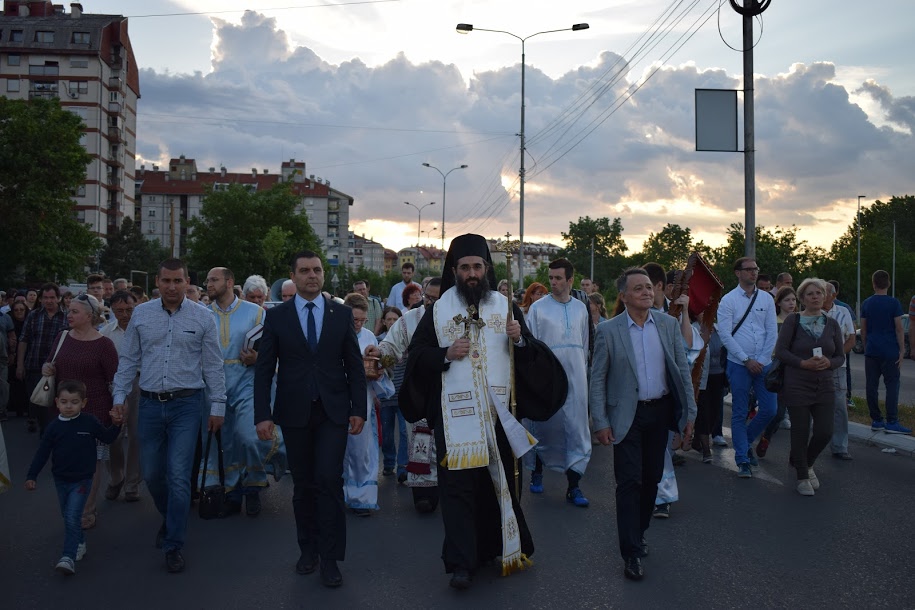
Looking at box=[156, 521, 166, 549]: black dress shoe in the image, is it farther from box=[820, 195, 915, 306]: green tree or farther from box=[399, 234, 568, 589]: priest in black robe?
box=[820, 195, 915, 306]: green tree

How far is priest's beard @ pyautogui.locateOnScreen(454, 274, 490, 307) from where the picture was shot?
19.3ft

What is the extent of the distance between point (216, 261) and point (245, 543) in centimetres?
7752

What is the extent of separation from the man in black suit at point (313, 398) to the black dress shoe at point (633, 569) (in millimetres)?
1795

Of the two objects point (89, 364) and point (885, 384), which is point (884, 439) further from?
point (89, 364)

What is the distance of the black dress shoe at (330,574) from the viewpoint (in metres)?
5.57

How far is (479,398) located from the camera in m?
5.77

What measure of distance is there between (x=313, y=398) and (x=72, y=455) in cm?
179

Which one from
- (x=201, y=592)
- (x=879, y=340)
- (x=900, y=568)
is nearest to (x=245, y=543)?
(x=201, y=592)

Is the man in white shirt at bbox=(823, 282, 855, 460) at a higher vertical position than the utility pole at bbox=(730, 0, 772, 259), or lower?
lower

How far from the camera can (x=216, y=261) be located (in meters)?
81.3

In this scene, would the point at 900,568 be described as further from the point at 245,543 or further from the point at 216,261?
the point at 216,261

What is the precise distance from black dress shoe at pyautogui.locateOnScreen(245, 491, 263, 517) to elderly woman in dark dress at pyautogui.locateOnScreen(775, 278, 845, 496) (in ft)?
15.7

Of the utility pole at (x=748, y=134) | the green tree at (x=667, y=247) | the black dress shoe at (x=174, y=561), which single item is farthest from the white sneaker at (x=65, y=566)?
the green tree at (x=667, y=247)

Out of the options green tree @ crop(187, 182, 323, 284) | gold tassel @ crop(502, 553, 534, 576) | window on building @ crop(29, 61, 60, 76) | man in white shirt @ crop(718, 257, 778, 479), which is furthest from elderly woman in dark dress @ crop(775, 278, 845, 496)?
window on building @ crop(29, 61, 60, 76)
